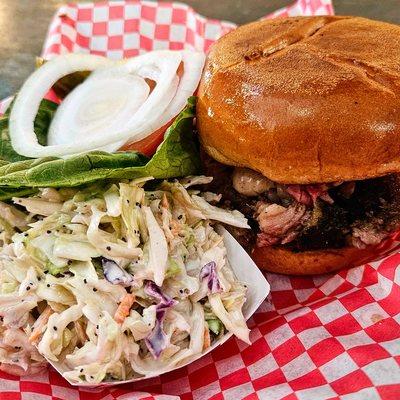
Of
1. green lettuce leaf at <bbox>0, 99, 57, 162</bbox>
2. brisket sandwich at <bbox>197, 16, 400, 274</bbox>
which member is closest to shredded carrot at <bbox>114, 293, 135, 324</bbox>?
brisket sandwich at <bbox>197, 16, 400, 274</bbox>

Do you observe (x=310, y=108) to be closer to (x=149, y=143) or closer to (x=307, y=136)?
(x=307, y=136)

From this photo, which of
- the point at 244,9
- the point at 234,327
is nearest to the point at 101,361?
the point at 234,327

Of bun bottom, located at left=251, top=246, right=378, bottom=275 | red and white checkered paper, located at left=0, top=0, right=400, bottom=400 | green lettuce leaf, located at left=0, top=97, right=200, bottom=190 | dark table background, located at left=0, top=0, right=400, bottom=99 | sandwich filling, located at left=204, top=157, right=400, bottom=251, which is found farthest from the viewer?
dark table background, located at left=0, top=0, right=400, bottom=99

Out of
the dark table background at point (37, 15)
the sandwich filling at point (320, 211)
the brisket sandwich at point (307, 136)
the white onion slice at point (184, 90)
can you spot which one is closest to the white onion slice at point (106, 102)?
the white onion slice at point (184, 90)

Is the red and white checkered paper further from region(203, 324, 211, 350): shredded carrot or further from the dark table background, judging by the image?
the dark table background

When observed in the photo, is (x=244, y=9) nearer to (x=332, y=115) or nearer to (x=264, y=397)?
(x=332, y=115)

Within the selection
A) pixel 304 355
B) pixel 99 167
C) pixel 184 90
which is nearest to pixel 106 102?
pixel 184 90
